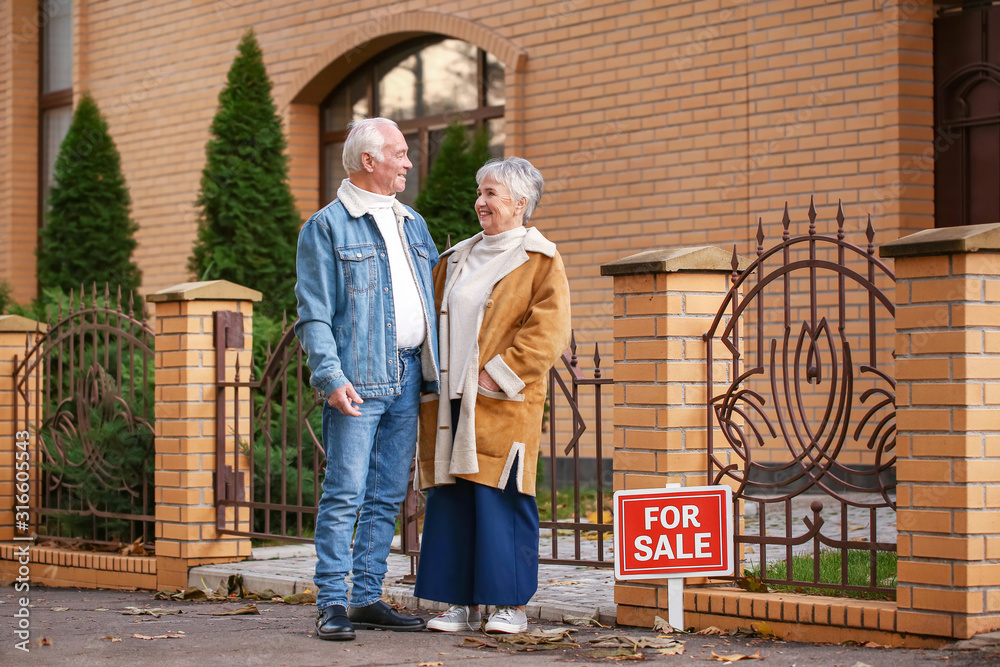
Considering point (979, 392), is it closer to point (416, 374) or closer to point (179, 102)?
point (416, 374)

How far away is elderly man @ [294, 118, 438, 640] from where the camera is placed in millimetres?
4668

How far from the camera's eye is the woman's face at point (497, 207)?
4715mm

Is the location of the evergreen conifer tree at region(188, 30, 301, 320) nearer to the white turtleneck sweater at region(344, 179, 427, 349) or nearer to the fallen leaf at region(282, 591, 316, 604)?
the fallen leaf at region(282, 591, 316, 604)

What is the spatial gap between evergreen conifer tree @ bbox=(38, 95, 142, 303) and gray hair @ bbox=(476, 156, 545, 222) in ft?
25.3

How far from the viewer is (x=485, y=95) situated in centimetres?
1078

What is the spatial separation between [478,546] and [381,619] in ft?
1.72

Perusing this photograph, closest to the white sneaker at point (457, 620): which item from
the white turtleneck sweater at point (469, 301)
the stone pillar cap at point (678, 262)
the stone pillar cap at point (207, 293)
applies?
the white turtleneck sweater at point (469, 301)

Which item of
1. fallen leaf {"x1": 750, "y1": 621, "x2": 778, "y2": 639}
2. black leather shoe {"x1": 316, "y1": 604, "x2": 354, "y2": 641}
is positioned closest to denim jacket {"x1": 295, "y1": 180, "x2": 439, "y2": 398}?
black leather shoe {"x1": 316, "y1": 604, "x2": 354, "y2": 641}

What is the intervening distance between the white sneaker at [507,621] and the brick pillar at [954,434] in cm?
134

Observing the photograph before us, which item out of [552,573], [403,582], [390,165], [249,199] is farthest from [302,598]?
[249,199]

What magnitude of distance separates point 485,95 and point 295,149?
84.7 inches

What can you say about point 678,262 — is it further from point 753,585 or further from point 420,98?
point 420,98

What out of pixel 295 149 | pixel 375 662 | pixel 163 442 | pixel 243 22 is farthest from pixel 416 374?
pixel 243 22

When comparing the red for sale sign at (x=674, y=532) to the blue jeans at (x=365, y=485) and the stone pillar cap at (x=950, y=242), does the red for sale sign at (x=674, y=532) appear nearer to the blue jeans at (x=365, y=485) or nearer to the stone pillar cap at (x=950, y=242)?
the blue jeans at (x=365, y=485)
